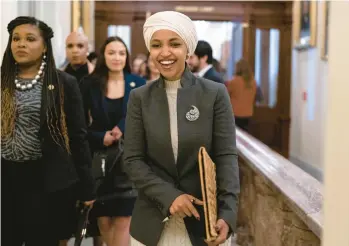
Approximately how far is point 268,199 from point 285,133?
7.56 metres

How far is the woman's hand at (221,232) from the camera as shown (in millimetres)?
1787

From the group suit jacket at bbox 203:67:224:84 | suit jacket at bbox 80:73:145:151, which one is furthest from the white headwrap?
suit jacket at bbox 203:67:224:84

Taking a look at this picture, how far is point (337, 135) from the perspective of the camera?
1180mm

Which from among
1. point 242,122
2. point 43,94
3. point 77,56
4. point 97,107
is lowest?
point 242,122

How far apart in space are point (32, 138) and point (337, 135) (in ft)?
6.01

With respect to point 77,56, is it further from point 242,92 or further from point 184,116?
point 242,92

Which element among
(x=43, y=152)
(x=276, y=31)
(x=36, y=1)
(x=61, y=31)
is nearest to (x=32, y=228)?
(x=43, y=152)

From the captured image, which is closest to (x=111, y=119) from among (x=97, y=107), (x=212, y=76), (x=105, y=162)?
(x=97, y=107)

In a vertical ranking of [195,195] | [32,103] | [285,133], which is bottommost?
[285,133]

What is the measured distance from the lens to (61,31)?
231 inches

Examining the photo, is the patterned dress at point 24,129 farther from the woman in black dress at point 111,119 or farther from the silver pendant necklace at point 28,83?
the woman in black dress at point 111,119

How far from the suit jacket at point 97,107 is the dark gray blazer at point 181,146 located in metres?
1.62

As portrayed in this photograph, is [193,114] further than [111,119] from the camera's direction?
No

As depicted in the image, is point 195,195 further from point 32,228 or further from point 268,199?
point 268,199
